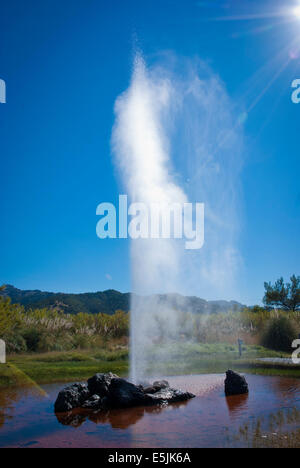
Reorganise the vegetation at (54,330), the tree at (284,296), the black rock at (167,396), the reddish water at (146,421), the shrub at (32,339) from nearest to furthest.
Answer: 1. the reddish water at (146,421)
2. the black rock at (167,396)
3. the vegetation at (54,330)
4. the shrub at (32,339)
5. the tree at (284,296)

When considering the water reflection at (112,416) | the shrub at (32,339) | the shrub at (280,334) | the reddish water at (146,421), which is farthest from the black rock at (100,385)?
the shrub at (280,334)

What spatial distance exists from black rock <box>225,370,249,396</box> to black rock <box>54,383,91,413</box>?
4.07 meters

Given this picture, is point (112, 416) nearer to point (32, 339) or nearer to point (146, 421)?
point (146, 421)

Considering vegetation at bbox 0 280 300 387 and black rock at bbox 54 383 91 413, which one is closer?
black rock at bbox 54 383 91 413

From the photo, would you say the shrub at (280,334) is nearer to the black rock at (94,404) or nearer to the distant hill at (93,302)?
the black rock at (94,404)

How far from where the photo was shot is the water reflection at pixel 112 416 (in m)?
8.84

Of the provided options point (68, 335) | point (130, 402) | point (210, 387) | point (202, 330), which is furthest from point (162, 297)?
point (130, 402)

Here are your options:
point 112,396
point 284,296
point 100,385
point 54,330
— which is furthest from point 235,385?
point 284,296

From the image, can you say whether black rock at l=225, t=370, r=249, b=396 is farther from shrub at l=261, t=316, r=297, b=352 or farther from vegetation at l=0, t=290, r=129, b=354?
vegetation at l=0, t=290, r=129, b=354

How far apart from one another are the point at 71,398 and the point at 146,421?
263 cm

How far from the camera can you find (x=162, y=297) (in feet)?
116

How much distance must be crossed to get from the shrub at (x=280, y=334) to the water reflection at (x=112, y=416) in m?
17.3

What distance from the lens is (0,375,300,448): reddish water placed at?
7.33 m

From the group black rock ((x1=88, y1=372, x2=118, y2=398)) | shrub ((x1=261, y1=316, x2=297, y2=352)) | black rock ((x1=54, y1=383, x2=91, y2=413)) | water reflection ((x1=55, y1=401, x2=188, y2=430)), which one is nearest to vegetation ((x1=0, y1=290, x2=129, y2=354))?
shrub ((x1=261, y1=316, x2=297, y2=352))
